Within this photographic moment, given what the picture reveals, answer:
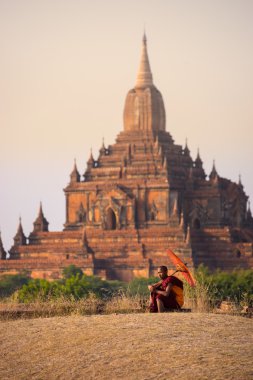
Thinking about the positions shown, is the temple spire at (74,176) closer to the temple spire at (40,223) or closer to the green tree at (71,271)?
the temple spire at (40,223)

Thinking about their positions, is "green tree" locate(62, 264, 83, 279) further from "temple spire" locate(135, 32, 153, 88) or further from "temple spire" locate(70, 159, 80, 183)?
"temple spire" locate(135, 32, 153, 88)

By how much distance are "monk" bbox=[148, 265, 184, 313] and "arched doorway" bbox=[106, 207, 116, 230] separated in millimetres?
53209

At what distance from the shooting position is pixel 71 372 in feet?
66.7

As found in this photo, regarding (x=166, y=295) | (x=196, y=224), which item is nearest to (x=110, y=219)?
(x=196, y=224)

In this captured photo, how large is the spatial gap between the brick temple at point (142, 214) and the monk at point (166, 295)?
47.5 meters

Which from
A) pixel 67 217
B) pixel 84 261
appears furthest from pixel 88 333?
pixel 67 217

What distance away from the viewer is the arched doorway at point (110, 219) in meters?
A: 78.1

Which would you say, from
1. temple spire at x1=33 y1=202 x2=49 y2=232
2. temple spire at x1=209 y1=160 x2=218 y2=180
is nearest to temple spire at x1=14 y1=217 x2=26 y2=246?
temple spire at x1=33 y1=202 x2=49 y2=232

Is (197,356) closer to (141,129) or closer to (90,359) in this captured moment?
(90,359)

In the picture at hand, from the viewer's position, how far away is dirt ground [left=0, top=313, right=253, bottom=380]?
19.7m

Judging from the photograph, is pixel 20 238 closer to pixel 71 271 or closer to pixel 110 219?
pixel 110 219

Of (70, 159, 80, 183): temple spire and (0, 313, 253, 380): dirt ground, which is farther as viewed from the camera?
(70, 159, 80, 183): temple spire

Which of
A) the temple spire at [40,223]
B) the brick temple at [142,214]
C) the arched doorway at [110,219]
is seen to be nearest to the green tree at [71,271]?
the brick temple at [142,214]

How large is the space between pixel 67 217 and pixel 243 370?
197 ft
